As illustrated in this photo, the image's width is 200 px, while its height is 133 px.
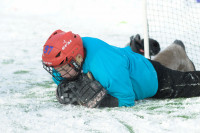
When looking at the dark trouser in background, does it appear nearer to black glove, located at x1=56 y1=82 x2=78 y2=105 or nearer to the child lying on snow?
the child lying on snow

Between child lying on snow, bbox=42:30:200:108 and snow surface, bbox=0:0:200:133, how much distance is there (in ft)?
0.32

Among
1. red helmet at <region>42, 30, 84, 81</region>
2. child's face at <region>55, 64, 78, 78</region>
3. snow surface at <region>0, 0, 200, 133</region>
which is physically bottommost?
snow surface at <region>0, 0, 200, 133</region>

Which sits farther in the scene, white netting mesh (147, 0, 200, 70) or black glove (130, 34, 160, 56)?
white netting mesh (147, 0, 200, 70)

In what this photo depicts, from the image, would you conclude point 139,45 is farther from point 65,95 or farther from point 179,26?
point 179,26

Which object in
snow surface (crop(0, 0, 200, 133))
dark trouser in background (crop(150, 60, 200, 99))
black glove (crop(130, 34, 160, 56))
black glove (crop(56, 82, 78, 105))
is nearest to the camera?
snow surface (crop(0, 0, 200, 133))

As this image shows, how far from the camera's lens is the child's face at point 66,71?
8.46ft

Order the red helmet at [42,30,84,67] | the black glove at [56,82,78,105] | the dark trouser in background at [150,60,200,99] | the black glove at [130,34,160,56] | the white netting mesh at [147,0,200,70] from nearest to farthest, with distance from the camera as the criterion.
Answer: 1. the red helmet at [42,30,84,67]
2. the black glove at [56,82,78,105]
3. the dark trouser in background at [150,60,200,99]
4. the black glove at [130,34,160,56]
5. the white netting mesh at [147,0,200,70]

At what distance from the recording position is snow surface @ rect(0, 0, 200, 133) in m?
2.13

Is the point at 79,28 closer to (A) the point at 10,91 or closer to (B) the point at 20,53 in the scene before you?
(B) the point at 20,53

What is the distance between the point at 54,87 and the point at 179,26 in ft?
13.8

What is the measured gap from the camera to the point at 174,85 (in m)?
3.12

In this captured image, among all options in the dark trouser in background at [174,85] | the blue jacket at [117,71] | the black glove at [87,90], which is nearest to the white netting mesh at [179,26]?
the dark trouser in background at [174,85]

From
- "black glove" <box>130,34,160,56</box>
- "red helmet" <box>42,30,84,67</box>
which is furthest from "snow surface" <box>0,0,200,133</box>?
"black glove" <box>130,34,160,56</box>

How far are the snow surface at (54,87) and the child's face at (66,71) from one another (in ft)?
0.89
